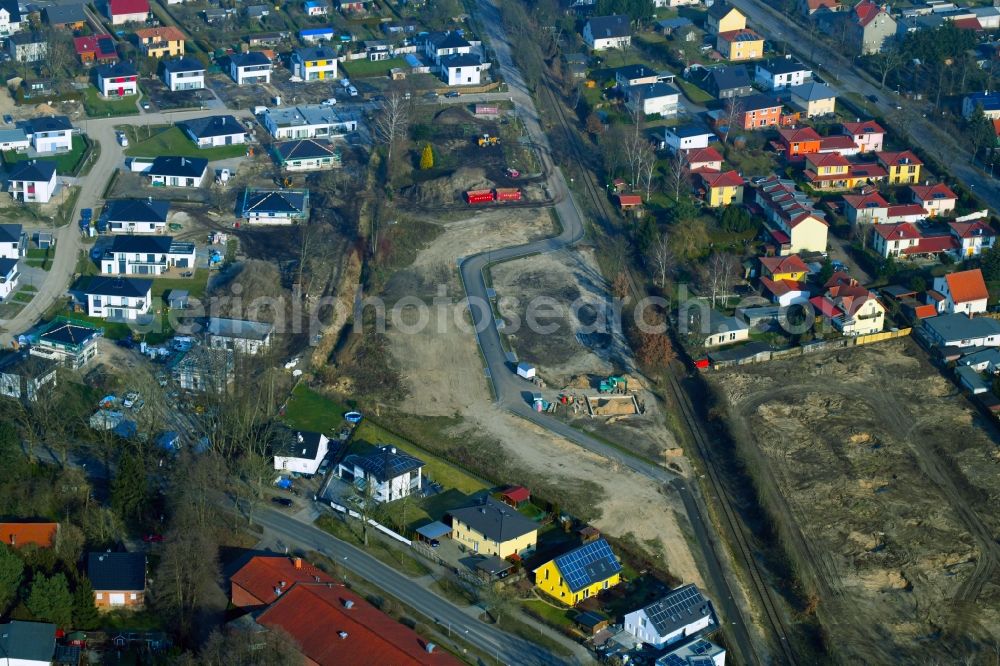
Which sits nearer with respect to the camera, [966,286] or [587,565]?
[587,565]

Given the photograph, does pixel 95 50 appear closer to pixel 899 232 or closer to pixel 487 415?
pixel 487 415

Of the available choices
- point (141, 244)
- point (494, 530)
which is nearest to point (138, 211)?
point (141, 244)

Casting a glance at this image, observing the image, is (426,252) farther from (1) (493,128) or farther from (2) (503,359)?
(1) (493,128)

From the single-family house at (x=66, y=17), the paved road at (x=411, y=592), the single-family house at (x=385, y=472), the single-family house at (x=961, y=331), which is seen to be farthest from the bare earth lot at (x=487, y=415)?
the single-family house at (x=66, y=17)

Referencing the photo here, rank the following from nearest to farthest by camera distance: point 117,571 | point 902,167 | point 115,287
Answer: point 117,571, point 115,287, point 902,167

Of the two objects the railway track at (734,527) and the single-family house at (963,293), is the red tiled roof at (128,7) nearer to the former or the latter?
the railway track at (734,527)

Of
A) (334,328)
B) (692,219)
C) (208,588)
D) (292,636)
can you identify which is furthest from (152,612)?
(692,219)

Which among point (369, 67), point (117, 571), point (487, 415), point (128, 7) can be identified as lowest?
point (117, 571)
